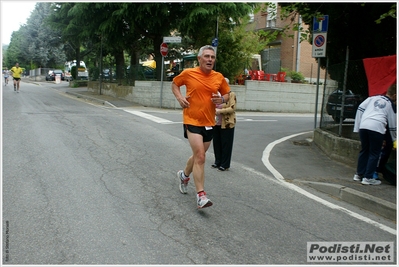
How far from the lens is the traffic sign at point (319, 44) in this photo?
1013 centimetres

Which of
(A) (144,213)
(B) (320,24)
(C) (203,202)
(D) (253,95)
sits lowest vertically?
(A) (144,213)

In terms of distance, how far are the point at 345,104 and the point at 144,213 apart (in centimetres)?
597

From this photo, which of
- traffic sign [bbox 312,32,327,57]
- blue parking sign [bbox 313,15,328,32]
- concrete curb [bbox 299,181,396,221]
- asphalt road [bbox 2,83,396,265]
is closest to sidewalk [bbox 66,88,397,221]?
concrete curb [bbox 299,181,396,221]

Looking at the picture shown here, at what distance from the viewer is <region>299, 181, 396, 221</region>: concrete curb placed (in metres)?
5.60

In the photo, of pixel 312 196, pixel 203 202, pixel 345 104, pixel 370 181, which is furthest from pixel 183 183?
pixel 345 104

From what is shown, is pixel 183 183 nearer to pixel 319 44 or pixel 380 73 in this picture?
pixel 380 73

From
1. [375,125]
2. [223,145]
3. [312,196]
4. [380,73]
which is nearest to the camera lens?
[312,196]

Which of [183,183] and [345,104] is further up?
[345,104]

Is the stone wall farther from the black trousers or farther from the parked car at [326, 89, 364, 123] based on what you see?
the black trousers

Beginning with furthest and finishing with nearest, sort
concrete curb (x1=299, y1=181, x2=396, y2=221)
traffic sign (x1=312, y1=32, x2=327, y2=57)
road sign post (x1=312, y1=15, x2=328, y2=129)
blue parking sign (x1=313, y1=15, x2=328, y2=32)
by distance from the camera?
traffic sign (x1=312, y1=32, x2=327, y2=57), road sign post (x1=312, y1=15, x2=328, y2=129), blue parking sign (x1=313, y1=15, x2=328, y2=32), concrete curb (x1=299, y1=181, x2=396, y2=221)

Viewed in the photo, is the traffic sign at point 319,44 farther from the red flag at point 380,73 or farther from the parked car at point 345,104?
the red flag at point 380,73

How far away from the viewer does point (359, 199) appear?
6.05 meters

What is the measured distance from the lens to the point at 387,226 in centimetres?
518

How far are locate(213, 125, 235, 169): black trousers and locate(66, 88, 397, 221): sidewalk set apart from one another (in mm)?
1031
